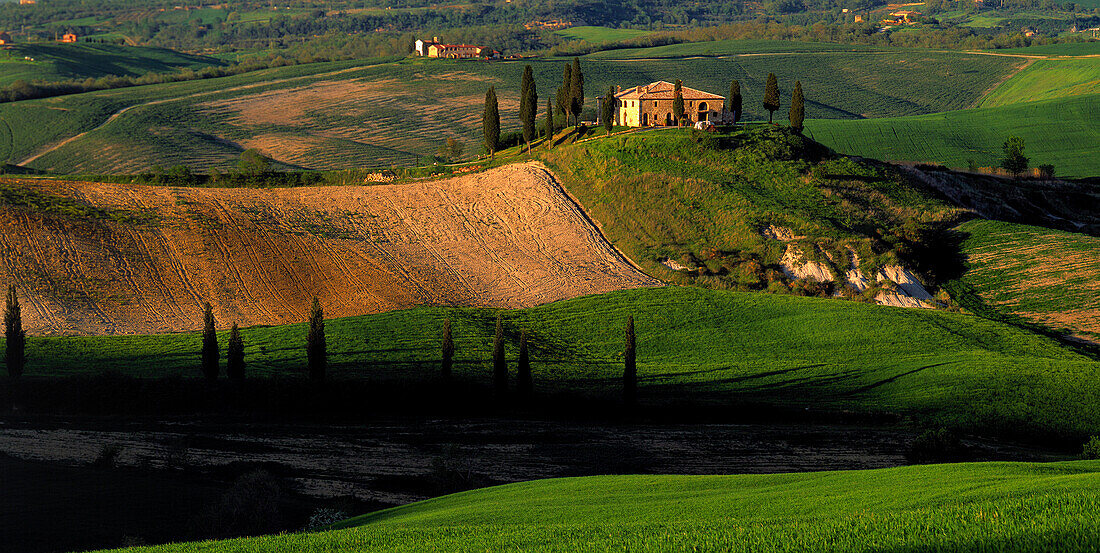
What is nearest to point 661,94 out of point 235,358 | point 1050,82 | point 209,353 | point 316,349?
point 316,349

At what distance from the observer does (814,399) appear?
56156mm

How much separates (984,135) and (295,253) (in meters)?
107

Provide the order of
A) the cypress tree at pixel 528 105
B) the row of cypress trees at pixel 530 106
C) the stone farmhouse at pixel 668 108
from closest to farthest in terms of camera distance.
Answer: the cypress tree at pixel 528 105 < the row of cypress trees at pixel 530 106 < the stone farmhouse at pixel 668 108

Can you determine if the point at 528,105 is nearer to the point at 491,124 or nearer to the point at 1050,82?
the point at 491,124

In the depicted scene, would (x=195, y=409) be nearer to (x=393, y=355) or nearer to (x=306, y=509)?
(x=393, y=355)

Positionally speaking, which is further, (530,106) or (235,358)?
(530,106)

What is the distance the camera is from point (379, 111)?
17012cm

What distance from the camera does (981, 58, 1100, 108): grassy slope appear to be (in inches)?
6781

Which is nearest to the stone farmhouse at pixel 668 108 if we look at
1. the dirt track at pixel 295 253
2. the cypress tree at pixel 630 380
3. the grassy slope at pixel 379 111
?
the dirt track at pixel 295 253

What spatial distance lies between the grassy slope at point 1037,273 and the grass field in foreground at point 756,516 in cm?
4723

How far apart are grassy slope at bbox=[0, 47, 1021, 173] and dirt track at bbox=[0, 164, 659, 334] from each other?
4494 centimetres

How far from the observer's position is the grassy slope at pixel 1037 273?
2977 inches

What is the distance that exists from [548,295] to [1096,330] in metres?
39.5

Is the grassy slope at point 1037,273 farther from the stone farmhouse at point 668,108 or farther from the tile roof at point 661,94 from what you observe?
the tile roof at point 661,94
